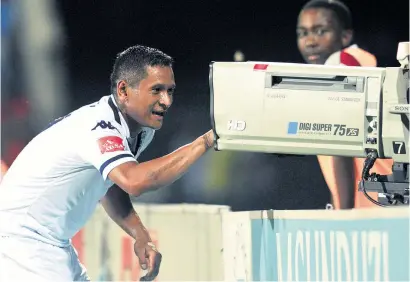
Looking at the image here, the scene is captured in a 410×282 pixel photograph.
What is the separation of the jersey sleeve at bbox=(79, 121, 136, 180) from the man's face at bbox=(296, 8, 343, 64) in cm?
148

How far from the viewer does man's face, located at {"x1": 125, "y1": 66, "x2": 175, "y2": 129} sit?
11.8 feet

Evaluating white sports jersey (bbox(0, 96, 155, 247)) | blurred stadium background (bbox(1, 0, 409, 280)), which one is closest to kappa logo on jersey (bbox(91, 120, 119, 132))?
white sports jersey (bbox(0, 96, 155, 247))

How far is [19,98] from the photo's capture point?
17.7 feet

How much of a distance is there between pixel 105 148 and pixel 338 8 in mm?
1760

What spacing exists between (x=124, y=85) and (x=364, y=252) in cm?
125

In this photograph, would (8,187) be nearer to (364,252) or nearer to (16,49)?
(364,252)

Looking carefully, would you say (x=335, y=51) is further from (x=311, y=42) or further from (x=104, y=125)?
(x=104, y=125)

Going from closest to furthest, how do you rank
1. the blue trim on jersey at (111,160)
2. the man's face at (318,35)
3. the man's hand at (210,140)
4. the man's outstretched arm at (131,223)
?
the man's hand at (210,140) → the blue trim on jersey at (111,160) → the man's outstretched arm at (131,223) → the man's face at (318,35)

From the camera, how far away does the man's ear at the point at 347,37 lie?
4.55 m

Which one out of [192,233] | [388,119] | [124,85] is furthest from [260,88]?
[192,233]

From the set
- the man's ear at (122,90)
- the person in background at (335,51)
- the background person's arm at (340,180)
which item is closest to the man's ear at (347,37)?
the person in background at (335,51)

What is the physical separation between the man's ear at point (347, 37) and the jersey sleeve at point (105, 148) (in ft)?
5.02

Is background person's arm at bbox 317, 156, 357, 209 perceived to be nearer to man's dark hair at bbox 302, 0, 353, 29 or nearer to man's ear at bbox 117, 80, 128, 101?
man's dark hair at bbox 302, 0, 353, 29

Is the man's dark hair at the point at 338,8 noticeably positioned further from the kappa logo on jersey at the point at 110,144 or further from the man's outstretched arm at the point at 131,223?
the kappa logo on jersey at the point at 110,144
